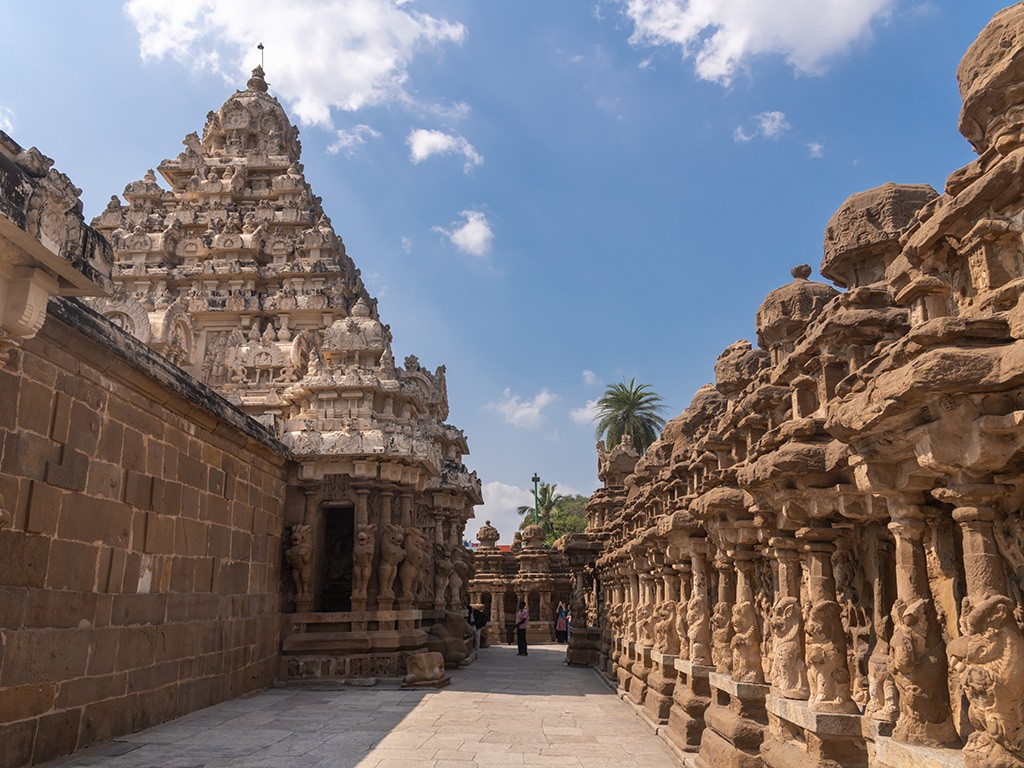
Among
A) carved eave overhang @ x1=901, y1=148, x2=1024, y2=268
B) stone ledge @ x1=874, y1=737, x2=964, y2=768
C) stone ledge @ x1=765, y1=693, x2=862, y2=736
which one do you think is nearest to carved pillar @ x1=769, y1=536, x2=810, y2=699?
stone ledge @ x1=765, y1=693, x2=862, y2=736

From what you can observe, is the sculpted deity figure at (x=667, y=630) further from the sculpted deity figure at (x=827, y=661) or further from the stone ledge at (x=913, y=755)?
the stone ledge at (x=913, y=755)

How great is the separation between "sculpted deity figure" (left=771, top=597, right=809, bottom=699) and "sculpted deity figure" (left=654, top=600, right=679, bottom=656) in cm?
437

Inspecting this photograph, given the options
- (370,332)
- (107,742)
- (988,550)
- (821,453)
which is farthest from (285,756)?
(370,332)

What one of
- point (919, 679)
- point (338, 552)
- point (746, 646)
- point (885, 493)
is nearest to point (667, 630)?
point (746, 646)

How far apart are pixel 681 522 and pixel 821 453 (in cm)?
356

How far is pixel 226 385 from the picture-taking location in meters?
19.3

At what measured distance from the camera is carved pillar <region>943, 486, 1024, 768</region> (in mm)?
3037

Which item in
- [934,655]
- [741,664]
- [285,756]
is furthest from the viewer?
[285,756]

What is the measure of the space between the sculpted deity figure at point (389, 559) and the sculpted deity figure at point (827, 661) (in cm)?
968

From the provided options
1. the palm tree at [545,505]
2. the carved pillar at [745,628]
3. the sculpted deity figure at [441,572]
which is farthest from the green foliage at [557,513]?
the carved pillar at [745,628]

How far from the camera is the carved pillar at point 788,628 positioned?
17.4 ft

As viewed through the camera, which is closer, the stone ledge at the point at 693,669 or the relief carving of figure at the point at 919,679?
the relief carving of figure at the point at 919,679

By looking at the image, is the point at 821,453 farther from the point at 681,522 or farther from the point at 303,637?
the point at 303,637

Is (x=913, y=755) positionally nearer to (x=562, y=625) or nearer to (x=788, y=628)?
(x=788, y=628)
